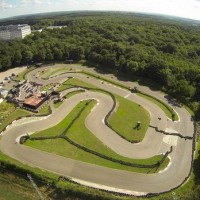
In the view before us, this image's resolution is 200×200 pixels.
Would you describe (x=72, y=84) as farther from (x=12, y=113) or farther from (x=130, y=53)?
(x=130, y=53)

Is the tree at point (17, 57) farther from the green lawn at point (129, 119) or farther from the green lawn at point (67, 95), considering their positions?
the green lawn at point (129, 119)

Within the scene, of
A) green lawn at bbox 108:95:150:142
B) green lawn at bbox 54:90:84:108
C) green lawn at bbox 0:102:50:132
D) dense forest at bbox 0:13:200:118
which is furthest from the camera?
dense forest at bbox 0:13:200:118

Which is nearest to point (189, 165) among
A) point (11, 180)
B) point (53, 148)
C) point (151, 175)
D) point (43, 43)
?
point (151, 175)

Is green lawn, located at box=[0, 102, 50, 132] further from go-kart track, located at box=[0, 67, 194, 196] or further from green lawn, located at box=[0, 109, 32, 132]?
go-kart track, located at box=[0, 67, 194, 196]

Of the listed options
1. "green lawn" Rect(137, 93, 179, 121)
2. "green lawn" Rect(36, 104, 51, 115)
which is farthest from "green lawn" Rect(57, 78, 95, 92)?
"green lawn" Rect(137, 93, 179, 121)

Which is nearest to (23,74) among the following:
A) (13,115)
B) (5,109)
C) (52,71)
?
(52,71)

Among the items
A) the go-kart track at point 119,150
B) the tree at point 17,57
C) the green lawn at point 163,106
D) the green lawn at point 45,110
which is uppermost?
the tree at point 17,57

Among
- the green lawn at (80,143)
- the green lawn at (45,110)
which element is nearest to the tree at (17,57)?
the green lawn at (45,110)
